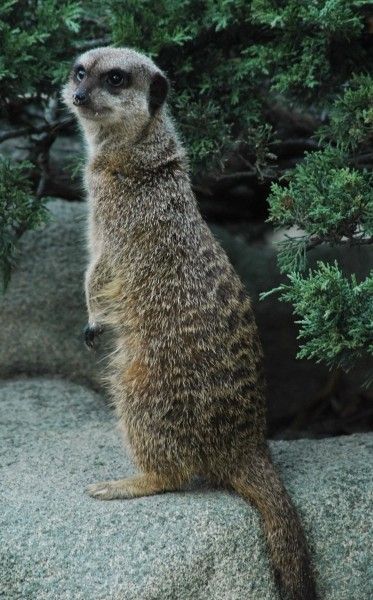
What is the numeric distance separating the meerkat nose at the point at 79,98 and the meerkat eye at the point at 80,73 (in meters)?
0.17

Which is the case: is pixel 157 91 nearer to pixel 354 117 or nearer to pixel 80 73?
pixel 80 73

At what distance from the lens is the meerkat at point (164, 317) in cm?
388

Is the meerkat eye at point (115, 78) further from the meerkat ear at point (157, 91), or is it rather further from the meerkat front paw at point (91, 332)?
the meerkat front paw at point (91, 332)

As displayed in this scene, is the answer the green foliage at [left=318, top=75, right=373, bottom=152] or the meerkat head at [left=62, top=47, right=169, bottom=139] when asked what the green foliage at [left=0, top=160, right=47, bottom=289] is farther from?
the green foliage at [left=318, top=75, right=373, bottom=152]

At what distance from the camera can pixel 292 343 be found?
6.21 meters

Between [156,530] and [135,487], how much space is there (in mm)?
310

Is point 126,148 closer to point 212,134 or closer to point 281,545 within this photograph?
point 212,134

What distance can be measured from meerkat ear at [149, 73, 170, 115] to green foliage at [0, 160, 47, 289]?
719mm

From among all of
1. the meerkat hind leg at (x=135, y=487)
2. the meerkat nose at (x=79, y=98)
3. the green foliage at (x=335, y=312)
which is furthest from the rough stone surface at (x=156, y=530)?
the meerkat nose at (x=79, y=98)

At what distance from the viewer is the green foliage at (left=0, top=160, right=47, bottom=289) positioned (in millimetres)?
4590

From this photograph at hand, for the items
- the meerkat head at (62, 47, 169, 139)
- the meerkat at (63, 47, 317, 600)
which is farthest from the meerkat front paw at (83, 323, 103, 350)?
the meerkat head at (62, 47, 169, 139)

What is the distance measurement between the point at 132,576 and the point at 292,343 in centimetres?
294

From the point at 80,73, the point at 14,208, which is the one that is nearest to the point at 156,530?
the point at 14,208

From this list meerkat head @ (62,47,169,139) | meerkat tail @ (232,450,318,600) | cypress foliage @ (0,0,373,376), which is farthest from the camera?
meerkat head @ (62,47,169,139)
